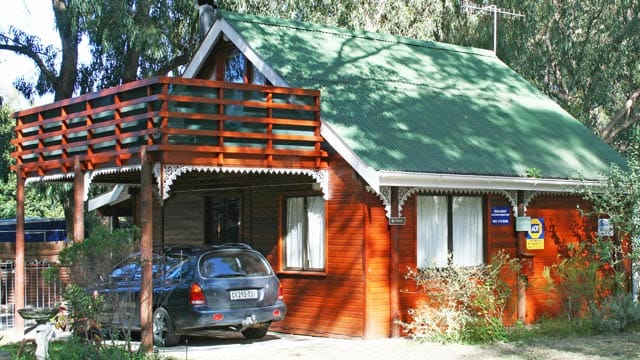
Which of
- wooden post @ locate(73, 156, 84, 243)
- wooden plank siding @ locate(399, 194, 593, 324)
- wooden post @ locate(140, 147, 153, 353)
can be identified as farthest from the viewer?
wooden plank siding @ locate(399, 194, 593, 324)

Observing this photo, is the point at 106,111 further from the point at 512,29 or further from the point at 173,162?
the point at 512,29

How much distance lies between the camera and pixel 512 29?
2989 cm

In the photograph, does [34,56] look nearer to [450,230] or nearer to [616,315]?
[450,230]

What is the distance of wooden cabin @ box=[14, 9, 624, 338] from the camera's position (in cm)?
1472

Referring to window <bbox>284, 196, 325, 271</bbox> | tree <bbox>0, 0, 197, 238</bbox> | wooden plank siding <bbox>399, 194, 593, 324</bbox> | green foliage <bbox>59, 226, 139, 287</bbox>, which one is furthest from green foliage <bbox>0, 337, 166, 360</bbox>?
tree <bbox>0, 0, 197, 238</bbox>

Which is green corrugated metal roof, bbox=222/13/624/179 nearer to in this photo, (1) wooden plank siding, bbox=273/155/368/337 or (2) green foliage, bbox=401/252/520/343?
(1) wooden plank siding, bbox=273/155/368/337

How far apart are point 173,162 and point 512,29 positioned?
1868cm

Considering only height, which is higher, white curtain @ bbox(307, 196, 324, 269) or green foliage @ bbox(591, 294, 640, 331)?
white curtain @ bbox(307, 196, 324, 269)

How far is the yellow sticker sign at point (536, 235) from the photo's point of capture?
58.5 feet

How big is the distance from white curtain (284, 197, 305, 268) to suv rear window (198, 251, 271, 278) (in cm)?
203

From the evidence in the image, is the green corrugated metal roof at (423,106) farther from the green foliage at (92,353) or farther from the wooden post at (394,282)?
the green foliage at (92,353)

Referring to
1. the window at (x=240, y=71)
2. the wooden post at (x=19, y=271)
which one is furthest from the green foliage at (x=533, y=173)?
the wooden post at (x=19, y=271)

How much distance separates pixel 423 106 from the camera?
725 inches

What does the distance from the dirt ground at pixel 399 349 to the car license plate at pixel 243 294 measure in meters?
0.80
